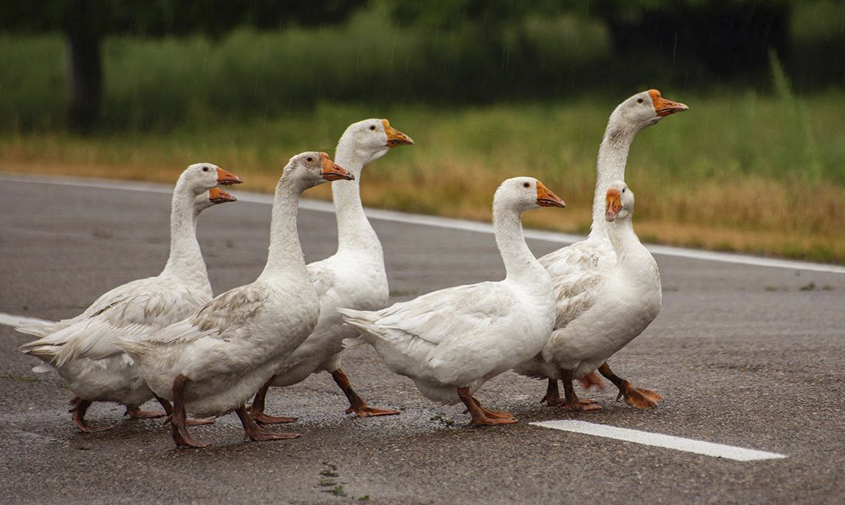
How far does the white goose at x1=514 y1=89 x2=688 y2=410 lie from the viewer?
7.41 m

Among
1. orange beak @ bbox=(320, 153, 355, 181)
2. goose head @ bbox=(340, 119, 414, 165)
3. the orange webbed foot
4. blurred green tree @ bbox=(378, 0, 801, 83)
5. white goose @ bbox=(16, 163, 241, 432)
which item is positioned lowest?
the orange webbed foot

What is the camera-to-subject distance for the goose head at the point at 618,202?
7469 mm

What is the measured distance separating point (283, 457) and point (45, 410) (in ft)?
6.53

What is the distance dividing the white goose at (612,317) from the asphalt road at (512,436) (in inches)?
12.1

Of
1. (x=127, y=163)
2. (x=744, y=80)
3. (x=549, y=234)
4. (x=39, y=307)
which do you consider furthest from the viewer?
(x=744, y=80)

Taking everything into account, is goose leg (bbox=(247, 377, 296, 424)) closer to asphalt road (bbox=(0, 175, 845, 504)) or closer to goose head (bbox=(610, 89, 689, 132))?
asphalt road (bbox=(0, 175, 845, 504))

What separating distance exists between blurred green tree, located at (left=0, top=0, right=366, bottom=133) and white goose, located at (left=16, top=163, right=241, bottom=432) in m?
23.4

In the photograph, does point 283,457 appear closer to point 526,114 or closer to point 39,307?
point 39,307

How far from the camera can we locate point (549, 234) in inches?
627

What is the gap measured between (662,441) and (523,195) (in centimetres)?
168

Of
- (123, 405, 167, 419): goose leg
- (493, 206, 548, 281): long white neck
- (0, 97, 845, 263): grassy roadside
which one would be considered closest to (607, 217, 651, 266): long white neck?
(493, 206, 548, 281): long white neck

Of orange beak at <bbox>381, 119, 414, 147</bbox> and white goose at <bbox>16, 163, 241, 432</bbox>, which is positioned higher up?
orange beak at <bbox>381, 119, 414, 147</bbox>

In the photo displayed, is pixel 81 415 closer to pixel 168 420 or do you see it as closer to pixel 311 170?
pixel 168 420

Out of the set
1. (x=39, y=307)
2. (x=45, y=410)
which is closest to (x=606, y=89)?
(x=39, y=307)
